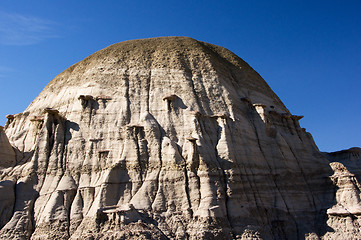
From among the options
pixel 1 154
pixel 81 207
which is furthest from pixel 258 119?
pixel 1 154

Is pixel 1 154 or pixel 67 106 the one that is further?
pixel 67 106

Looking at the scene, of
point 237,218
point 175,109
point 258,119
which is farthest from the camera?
point 258,119

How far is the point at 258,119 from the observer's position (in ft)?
103

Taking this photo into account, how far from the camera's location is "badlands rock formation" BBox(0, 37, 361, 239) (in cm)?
2286

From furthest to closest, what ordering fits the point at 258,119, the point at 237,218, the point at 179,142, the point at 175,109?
the point at 258,119, the point at 175,109, the point at 179,142, the point at 237,218

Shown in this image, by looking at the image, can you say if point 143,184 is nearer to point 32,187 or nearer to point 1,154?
point 32,187

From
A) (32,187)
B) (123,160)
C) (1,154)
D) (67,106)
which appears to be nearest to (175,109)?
(123,160)

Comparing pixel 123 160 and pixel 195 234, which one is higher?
pixel 123 160

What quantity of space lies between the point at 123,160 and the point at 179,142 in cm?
457

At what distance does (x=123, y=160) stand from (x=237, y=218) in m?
9.04

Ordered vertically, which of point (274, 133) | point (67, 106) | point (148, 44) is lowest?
point (274, 133)

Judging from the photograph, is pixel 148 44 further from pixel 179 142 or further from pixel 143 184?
pixel 143 184

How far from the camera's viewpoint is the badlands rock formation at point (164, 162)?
22.9 meters

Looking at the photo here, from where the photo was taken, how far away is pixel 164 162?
984 inches
